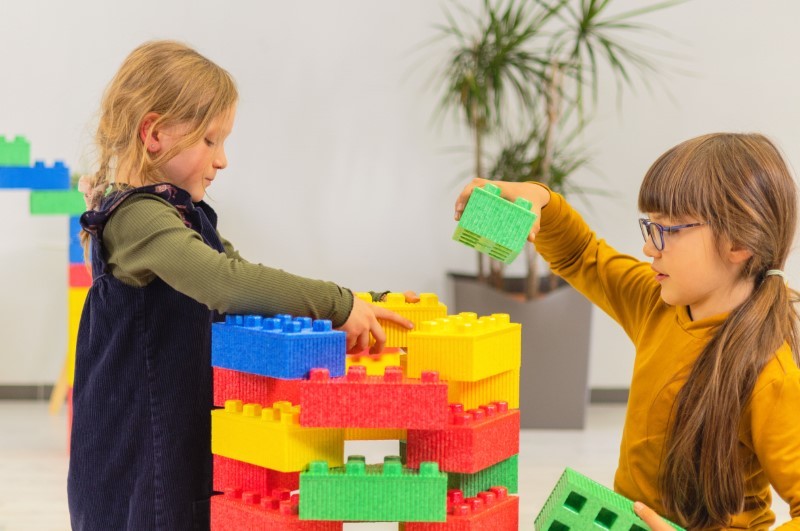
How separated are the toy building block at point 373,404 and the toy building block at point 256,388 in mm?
83

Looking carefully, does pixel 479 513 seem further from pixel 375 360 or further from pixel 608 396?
pixel 608 396

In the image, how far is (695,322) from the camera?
1387 mm

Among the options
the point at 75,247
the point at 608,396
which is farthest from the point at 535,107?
the point at 75,247

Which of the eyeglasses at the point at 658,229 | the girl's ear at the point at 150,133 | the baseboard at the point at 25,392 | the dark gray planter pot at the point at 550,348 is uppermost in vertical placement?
the girl's ear at the point at 150,133

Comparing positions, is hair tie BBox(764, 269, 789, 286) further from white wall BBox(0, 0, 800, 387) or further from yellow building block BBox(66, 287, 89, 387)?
white wall BBox(0, 0, 800, 387)

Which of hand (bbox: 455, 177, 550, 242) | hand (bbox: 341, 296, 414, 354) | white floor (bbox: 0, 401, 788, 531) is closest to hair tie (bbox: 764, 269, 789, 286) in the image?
hand (bbox: 455, 177, 550, 242)

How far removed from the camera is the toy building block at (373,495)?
1064mm

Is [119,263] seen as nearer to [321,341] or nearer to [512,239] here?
[321,341]

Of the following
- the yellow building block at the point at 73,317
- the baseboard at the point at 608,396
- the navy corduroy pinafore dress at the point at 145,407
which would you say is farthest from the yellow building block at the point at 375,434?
the baseboard at the point at 608,396

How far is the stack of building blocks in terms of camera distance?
8.80 ft

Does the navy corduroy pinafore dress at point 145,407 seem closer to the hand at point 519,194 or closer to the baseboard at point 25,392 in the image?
the hand at point 519,194

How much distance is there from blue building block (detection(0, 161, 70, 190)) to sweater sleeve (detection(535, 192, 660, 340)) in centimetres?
161

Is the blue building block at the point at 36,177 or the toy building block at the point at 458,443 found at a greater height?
the blue building block at the point at 36,177

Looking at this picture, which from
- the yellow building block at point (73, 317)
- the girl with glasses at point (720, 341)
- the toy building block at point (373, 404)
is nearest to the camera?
the toy building block at point (373, 404)
